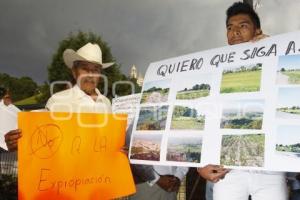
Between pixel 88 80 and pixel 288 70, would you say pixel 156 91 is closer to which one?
pixel 88 80

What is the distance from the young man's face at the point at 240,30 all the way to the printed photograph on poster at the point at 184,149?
783mm

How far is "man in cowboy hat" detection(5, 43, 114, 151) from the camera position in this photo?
3607 mm

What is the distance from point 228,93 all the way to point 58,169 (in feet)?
4.16

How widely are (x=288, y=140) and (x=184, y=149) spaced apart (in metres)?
0.70

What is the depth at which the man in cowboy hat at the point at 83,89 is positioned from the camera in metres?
3.61

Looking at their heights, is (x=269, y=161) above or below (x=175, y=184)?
above

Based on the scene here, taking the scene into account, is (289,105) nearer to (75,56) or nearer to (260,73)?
(260,73)

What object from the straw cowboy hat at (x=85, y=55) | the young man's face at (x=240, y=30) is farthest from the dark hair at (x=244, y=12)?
the straw cowboy hat at (x=85, y=55)

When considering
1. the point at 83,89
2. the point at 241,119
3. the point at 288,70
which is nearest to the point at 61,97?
the point at 83,89

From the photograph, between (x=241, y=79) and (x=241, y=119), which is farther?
(x=241, y=79)

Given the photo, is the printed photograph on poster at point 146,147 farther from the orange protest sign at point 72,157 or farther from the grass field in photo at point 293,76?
the grass field in photo at point 293,76

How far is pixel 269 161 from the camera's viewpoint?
9.04ft

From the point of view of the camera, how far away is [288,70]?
9.55 feet

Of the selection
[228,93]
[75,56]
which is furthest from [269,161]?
[75,56]
